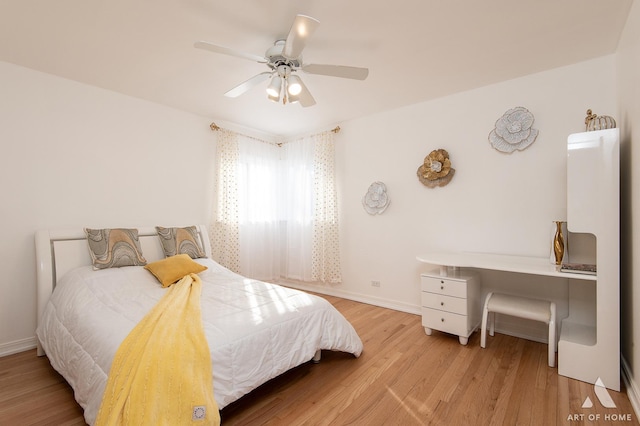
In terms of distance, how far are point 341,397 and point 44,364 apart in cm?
246

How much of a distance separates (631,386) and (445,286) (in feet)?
4.23

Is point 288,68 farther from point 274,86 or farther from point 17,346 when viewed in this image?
point 17,346

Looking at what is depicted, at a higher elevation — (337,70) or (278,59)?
(278,59)


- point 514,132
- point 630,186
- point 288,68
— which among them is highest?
point 288,68

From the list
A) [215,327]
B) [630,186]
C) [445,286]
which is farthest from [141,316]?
[630,186]

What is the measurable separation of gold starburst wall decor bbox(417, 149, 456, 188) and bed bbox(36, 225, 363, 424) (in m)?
1.96

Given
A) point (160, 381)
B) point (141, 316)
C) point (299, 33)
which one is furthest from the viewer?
point (141, 316)

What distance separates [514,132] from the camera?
2859 millimetres

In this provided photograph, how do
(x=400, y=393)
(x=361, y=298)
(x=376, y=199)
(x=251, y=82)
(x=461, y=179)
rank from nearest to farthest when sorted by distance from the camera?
(x=400, y=393)
(x=251, y=82)
(x=461, y=179)
(x=376, y=199)
(x=361, y=298)

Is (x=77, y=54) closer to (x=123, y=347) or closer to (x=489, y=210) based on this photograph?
(x=123, y=347)

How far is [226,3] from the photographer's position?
186 cm

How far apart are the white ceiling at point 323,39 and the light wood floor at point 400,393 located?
2.54m

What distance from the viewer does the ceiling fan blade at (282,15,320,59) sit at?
160 cm

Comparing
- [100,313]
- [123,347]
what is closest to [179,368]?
[123,347]
